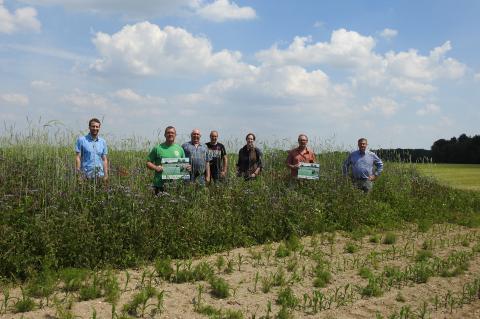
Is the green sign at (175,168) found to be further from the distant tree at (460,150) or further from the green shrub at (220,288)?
the distant tree at (460,150)

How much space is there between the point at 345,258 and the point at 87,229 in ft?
12.5

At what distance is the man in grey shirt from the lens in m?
9.21

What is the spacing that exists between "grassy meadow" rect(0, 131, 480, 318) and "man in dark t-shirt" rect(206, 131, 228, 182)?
12.5 inches

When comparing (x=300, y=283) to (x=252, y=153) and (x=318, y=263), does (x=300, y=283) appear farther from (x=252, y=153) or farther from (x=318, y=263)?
(x=252, y=153)

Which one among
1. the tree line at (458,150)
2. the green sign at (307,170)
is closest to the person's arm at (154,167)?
the green sign at (307,170)

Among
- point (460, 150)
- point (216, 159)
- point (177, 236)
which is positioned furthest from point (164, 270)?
point (460, 150)

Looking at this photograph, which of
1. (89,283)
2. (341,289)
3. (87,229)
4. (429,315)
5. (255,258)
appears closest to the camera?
(429,315)

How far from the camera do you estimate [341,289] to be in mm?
5969

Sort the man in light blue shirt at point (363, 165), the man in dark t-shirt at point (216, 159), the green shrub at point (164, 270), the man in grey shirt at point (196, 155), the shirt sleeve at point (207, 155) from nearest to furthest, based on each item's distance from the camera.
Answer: the green shrub at point (164, 270) → the man in grey shirt at point (196, 155) → the shirt sleeve at point (207, 155) → the man in dark t-shirt at point (216, 159) → the man in light blue shirt at point (363, 165)

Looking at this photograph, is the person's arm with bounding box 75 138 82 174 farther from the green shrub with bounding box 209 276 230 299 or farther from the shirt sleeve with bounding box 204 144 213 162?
the green shrub with bounding box 209 276 230 299

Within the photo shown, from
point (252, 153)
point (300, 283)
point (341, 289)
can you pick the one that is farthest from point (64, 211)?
point (252, 153)

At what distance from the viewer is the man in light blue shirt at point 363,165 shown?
10992 mm

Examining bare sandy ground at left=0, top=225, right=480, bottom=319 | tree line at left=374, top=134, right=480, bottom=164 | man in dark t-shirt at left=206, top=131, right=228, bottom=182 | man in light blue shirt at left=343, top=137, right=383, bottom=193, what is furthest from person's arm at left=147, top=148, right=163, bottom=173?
tree line at left=374, top=134, right=480, bottom=164

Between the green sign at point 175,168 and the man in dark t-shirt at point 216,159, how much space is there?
115cm
